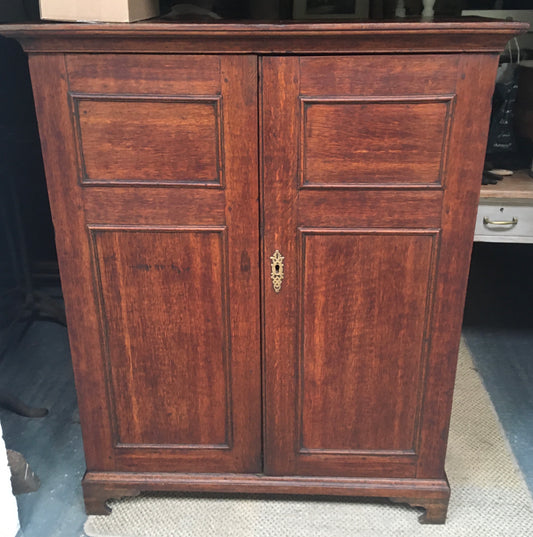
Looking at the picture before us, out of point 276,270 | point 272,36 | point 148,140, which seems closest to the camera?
point 272,36

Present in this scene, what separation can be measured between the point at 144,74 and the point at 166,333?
24.3 inches

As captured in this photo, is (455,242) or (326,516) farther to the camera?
(326,516)

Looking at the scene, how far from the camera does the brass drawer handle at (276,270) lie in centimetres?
149

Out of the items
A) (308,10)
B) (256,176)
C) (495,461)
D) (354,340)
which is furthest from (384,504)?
(308,10)

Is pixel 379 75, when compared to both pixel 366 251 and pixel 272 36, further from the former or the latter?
pixel 366 251

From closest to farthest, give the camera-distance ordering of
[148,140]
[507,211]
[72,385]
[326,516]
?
[148,140] < [326,516] < [507,211] < [72,385]

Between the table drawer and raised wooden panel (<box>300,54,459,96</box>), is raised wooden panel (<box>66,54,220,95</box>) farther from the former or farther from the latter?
the table drawer

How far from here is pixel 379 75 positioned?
1337 millimetres

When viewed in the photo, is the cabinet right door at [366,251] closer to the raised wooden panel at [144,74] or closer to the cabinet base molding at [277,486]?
the cabinet base molding at [277,486]

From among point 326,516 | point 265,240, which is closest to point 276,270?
point 265,240

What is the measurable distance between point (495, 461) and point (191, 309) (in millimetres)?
1094

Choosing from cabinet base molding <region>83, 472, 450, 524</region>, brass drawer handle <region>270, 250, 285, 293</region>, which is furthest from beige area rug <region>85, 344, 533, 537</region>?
brass drawer handle <region>270, 250, 285, 293</region>

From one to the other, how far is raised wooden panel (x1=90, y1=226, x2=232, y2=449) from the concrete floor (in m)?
0.33

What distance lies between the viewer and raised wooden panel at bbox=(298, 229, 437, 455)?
1484mm
